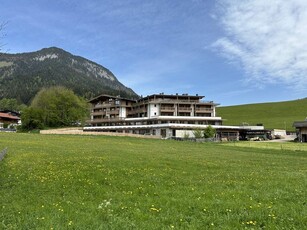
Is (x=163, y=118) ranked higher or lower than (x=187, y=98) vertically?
lower

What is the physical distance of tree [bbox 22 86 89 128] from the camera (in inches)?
5458

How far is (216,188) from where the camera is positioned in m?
14.8

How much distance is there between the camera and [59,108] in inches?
5635

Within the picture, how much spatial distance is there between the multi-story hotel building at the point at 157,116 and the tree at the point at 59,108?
838 cm

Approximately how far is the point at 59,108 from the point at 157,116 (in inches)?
1765

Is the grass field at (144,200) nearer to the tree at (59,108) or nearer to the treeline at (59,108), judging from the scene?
the treeline at (59,108)

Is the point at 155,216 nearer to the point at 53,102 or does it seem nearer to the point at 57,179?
the point at 57,179

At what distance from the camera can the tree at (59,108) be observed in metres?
139

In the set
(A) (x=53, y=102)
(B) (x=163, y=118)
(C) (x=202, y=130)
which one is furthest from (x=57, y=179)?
(A) (x=53, y=102)

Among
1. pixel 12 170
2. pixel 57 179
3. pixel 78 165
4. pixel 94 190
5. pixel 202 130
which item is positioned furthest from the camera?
pixel 202 130

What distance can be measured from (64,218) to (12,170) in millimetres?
10534

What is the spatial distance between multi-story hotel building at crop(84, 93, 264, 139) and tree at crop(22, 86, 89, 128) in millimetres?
8380

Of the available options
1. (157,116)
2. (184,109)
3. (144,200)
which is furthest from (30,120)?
(144,200)

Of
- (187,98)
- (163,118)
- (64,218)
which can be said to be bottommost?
(64,218)
